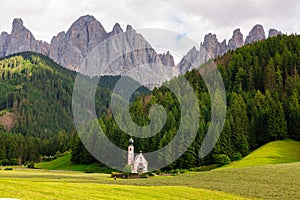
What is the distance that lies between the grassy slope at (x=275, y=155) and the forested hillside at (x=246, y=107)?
21.2 feet

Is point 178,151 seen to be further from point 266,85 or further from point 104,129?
point 266,85

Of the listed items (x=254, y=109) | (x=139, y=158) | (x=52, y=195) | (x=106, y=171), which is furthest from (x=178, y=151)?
(x=52, y=195)

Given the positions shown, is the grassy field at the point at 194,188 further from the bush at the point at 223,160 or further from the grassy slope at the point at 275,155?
the bush at the point at 223,160

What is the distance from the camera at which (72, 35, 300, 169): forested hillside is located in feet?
350

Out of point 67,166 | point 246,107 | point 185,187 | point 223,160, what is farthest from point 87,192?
point 246,107

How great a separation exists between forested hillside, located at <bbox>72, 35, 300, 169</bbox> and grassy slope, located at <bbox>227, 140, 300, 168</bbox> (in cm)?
645

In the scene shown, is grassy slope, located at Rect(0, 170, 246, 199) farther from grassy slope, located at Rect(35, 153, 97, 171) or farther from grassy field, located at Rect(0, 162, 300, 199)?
grassy slope, located at Rect(35, 153, 97, 171)

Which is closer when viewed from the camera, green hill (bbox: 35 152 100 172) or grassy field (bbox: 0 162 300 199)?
grassy field (bbox: 0 162 300 199)

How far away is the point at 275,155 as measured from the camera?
87250 mm

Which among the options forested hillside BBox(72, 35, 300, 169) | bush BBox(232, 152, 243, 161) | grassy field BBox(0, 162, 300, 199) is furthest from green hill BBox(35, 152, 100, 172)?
grassy field BBox(0, 162, 300, 199)

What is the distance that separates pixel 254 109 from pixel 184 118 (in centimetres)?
2215

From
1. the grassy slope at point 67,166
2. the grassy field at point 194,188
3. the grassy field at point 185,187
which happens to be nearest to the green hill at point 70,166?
the grassy slope at point 67,166

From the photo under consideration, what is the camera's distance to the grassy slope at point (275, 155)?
8150 centimetres

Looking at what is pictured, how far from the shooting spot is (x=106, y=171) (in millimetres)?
105688
